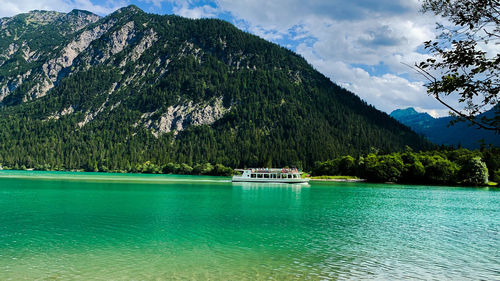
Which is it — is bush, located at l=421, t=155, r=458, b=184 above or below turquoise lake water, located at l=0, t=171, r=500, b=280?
above

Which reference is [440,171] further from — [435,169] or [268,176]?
[268,176]

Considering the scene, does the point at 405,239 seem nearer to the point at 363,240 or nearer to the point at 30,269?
the point at 363,240

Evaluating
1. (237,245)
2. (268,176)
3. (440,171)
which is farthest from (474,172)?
(237,245)

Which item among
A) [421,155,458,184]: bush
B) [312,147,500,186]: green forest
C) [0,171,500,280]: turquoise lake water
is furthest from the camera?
[421,155,458,184]: bush

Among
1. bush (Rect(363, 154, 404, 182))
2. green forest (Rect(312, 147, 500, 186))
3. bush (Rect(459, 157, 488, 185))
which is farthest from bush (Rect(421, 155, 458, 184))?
bush (Rect(363, 154, 404, 182))

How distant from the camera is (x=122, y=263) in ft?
66.1

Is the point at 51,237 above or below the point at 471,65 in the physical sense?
below

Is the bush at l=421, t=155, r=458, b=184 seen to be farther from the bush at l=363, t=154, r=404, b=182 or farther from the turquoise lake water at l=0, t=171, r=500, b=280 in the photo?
the turquoise lake water at l=0, t=171, r=500, b=280

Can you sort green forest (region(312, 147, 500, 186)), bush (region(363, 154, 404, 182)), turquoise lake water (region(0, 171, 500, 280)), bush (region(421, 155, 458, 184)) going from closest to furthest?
turquoise lake water (region(0, 171, 500, 280)) < green forest (region(312, 147, 500, 186)) < bush (region(421, 155, 458, 184)) < bush (region(363, 154, 404, 182))

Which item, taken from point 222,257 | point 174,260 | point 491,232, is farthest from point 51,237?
point 491,232

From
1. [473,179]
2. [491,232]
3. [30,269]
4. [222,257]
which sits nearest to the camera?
[30,269]

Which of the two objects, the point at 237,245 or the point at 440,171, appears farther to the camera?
the point at 440,171

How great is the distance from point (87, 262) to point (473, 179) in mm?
136611

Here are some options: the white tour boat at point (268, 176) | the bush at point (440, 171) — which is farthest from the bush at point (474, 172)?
the white tour boat at point (268, 176)
